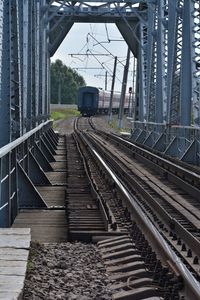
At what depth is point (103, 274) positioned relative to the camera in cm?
543

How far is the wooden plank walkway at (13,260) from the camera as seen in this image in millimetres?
4148

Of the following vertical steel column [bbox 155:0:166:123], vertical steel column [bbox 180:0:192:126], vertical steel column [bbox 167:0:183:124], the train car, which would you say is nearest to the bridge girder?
vertical steel column [bbox 155:0:166:123]

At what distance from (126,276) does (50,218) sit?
3.48 meters

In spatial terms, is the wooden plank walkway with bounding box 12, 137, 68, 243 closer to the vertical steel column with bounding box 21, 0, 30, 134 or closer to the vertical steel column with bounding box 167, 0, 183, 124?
the vertical steel column with bounding box 21, 0, 30, 134

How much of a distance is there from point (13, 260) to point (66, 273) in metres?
0.57

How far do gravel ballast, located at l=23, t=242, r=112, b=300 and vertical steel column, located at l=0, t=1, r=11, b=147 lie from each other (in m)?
2.33

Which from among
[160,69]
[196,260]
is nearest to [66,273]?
[196,260]

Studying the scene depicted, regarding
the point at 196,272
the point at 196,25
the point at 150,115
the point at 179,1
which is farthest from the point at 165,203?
the point at 150,115

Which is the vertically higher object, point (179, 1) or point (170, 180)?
point (179, 1)

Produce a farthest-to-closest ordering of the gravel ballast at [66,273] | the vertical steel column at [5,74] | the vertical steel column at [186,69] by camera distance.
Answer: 1. the vertical steel column at [186,69]
2. the vertical steel column at [5,74]
3. the gravel ballast at [66,273]

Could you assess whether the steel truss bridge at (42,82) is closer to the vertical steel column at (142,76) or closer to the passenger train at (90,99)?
the vertical steel column at (142,76)

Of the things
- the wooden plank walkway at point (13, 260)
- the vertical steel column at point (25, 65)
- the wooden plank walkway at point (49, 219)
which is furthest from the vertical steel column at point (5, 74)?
the vertical steel column at point (25, 65)

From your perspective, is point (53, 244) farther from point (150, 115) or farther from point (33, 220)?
point (150, 115)

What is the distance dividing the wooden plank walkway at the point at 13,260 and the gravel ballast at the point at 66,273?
15cm
